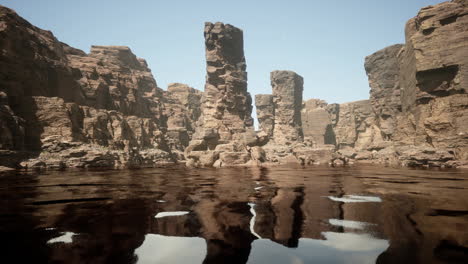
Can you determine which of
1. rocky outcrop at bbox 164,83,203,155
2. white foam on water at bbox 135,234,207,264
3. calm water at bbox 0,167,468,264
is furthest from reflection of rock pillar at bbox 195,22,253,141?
white foam on water at bbox 135,234,207,264

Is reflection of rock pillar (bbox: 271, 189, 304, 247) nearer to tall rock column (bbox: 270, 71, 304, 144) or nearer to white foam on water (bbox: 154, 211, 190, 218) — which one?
white foam on water (bbox: 154, 211, 190, 218)

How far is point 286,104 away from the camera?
188 feet

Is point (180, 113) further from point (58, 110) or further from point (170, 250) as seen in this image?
point (170, 250)

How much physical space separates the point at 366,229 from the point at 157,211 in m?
2.56

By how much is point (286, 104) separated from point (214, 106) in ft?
83.2

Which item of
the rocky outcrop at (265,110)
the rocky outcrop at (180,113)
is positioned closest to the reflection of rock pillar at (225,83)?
the rocky outcrop at (180,113)

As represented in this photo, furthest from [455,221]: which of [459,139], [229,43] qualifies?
[229,43]

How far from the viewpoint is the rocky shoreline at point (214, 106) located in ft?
72.8

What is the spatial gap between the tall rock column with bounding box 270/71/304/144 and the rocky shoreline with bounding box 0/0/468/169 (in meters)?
15.4

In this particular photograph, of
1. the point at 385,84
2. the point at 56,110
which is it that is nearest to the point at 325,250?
the point at 56,110

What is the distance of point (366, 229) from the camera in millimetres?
2426

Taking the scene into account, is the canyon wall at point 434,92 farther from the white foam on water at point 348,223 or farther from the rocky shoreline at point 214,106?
the white foam on water at point 348,223

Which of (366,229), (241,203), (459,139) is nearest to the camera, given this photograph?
(366,229)

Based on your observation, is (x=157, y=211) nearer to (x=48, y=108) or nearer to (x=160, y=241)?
(x=160, y=241)
